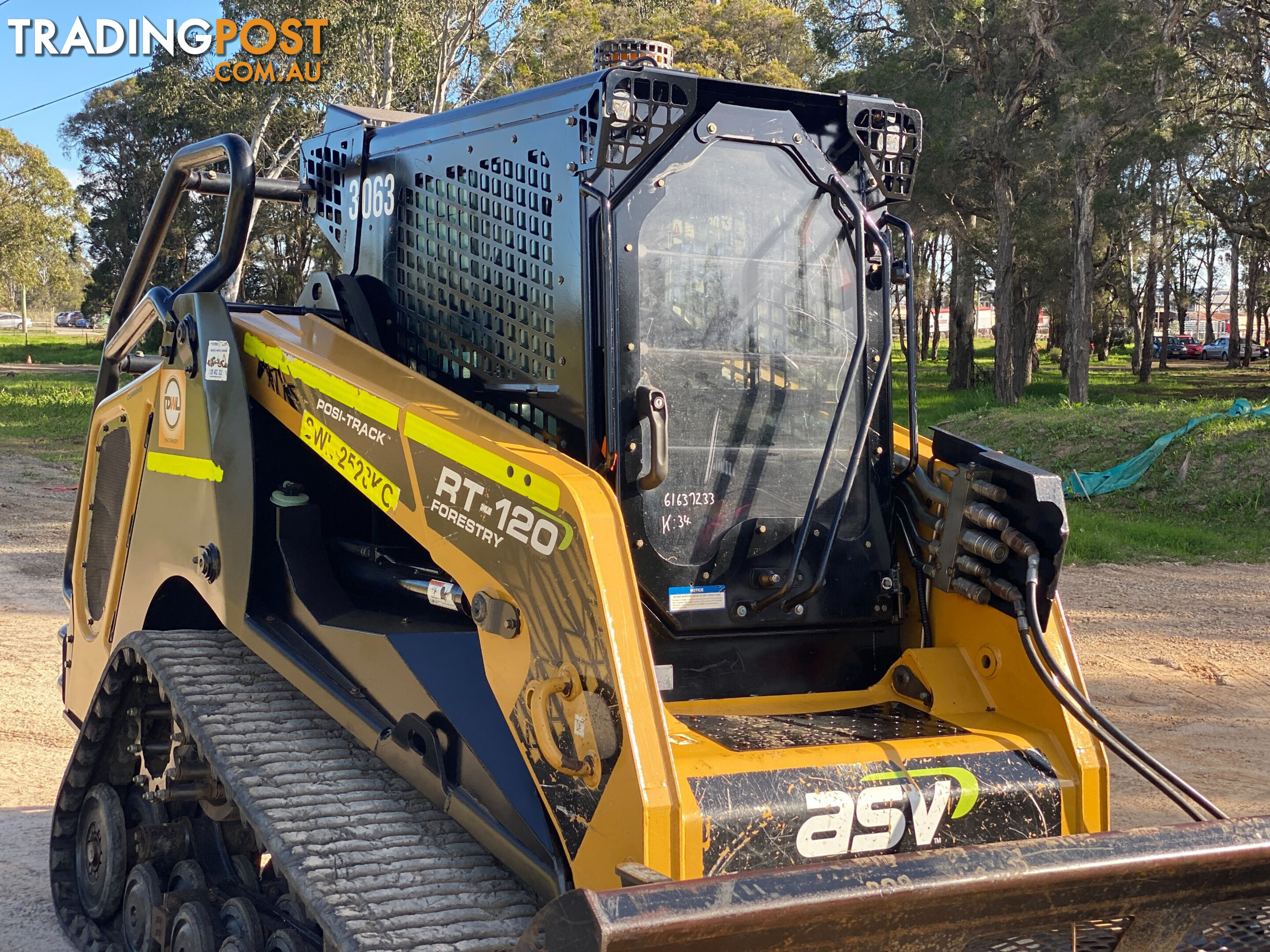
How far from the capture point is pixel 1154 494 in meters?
14.3

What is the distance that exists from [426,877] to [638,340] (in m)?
1.33

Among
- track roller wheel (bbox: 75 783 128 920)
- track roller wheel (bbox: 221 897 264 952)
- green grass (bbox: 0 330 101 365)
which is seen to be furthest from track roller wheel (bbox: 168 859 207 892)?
green grass (bbox: 0 330 101 365)

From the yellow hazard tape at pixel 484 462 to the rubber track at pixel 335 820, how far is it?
0.79m

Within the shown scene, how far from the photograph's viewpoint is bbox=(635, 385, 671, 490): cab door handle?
9.29ft

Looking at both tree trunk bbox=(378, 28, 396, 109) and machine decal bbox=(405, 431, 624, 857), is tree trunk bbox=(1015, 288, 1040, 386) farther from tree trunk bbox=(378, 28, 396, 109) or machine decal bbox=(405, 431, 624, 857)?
machine decal bbox=(405, 431, 624, 857)

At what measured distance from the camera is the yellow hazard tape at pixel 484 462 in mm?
2527

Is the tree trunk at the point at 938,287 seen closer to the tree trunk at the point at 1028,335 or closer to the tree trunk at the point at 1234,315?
the tree trunk at the point at 1028,335

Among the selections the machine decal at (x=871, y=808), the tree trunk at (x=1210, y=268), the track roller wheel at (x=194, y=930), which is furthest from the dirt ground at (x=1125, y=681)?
the tree trunk at (x=1210, y=268)

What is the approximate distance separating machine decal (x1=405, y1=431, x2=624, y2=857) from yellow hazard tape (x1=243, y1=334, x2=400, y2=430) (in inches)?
10.7

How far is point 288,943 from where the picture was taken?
282 cm

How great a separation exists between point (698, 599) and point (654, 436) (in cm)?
48

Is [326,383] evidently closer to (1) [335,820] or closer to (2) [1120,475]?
(1) [335,820]

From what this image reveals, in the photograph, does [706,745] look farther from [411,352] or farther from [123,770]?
[123,770]

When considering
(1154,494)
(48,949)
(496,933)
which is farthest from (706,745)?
(1154,494)
